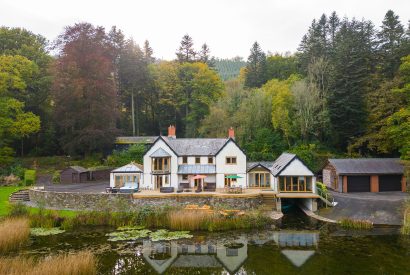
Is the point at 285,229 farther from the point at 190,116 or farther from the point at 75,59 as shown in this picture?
the point at 75,59

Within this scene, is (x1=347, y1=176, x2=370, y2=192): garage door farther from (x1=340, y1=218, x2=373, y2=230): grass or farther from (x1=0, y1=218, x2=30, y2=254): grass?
(x1=0, y1=218, x2=30, y2=254): grass

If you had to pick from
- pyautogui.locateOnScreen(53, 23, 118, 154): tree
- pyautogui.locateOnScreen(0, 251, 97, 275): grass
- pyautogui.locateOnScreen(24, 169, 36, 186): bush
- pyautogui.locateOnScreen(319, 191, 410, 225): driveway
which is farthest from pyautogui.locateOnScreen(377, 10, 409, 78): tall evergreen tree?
pyautogui.locateOnScreen(24, 169, 36, 186): bush

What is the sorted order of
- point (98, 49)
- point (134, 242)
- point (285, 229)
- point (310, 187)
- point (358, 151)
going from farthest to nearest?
point (98, 49) → point (358, 151) → point (310, 187) → point (285, 229) → point (134, 242)

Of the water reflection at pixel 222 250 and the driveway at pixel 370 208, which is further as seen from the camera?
the driveway at pixel 370 208

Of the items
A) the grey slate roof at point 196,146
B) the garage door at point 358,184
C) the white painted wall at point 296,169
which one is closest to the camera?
the white painted wall at point 296,169

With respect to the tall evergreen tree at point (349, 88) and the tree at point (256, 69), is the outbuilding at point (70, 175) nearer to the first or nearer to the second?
the tree at point (256, 69)

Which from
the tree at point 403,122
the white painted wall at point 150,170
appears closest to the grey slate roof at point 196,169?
the white painted wall at point 150,170

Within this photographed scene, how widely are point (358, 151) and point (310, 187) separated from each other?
15.9 m

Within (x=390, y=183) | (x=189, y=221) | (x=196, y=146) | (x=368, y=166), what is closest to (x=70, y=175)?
(x=196, y=146)

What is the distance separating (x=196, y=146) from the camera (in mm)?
32406

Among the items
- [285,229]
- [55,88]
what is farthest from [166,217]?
[55,88]

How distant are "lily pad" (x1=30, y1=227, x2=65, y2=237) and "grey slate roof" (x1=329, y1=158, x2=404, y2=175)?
25557 millimetres

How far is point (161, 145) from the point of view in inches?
1226

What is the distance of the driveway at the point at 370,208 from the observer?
74.2 ft
